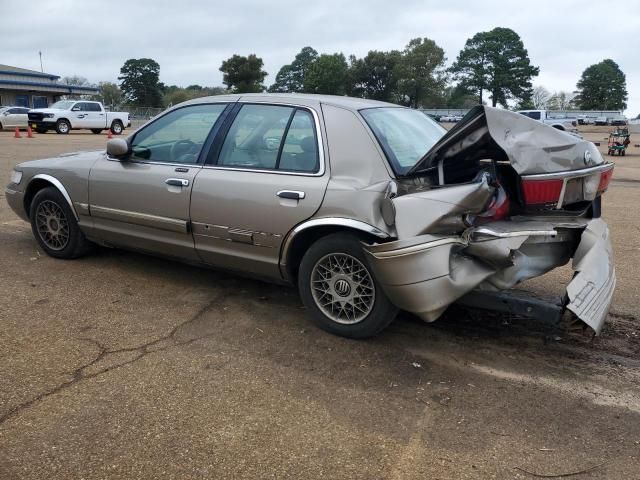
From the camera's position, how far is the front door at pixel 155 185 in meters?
4.49

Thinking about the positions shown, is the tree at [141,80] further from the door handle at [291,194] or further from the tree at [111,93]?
the door handle at [291,194]

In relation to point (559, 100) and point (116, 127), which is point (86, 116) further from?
point (559, 100)

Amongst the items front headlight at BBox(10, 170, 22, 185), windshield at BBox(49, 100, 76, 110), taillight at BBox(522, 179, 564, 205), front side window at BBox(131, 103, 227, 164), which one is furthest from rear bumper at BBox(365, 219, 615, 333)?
windshield at BBox(49, 100, 76, 110)

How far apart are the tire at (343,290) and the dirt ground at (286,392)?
136 mm

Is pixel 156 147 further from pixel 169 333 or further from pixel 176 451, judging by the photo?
pixel 176 451

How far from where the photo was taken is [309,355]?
369 centimetres

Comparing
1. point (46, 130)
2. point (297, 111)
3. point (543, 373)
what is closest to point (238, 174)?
point (297, 111)

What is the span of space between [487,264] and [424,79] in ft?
255

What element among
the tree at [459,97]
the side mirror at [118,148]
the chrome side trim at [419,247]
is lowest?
the chrome side trim at [419,247]

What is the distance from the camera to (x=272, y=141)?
4.18 m

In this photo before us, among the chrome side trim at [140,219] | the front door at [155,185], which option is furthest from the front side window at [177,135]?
the chrome side trim at [140,219]

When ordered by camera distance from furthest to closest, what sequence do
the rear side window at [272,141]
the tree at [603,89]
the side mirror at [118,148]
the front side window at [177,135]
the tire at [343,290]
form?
the tree at [603,89] < the side mirror at [118,148] < the front side window at [177,135] < the rear side window at [272,141] < the tire at [343,290]

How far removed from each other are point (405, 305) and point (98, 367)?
1874 millimetres

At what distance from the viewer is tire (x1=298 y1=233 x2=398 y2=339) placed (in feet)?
12.1
